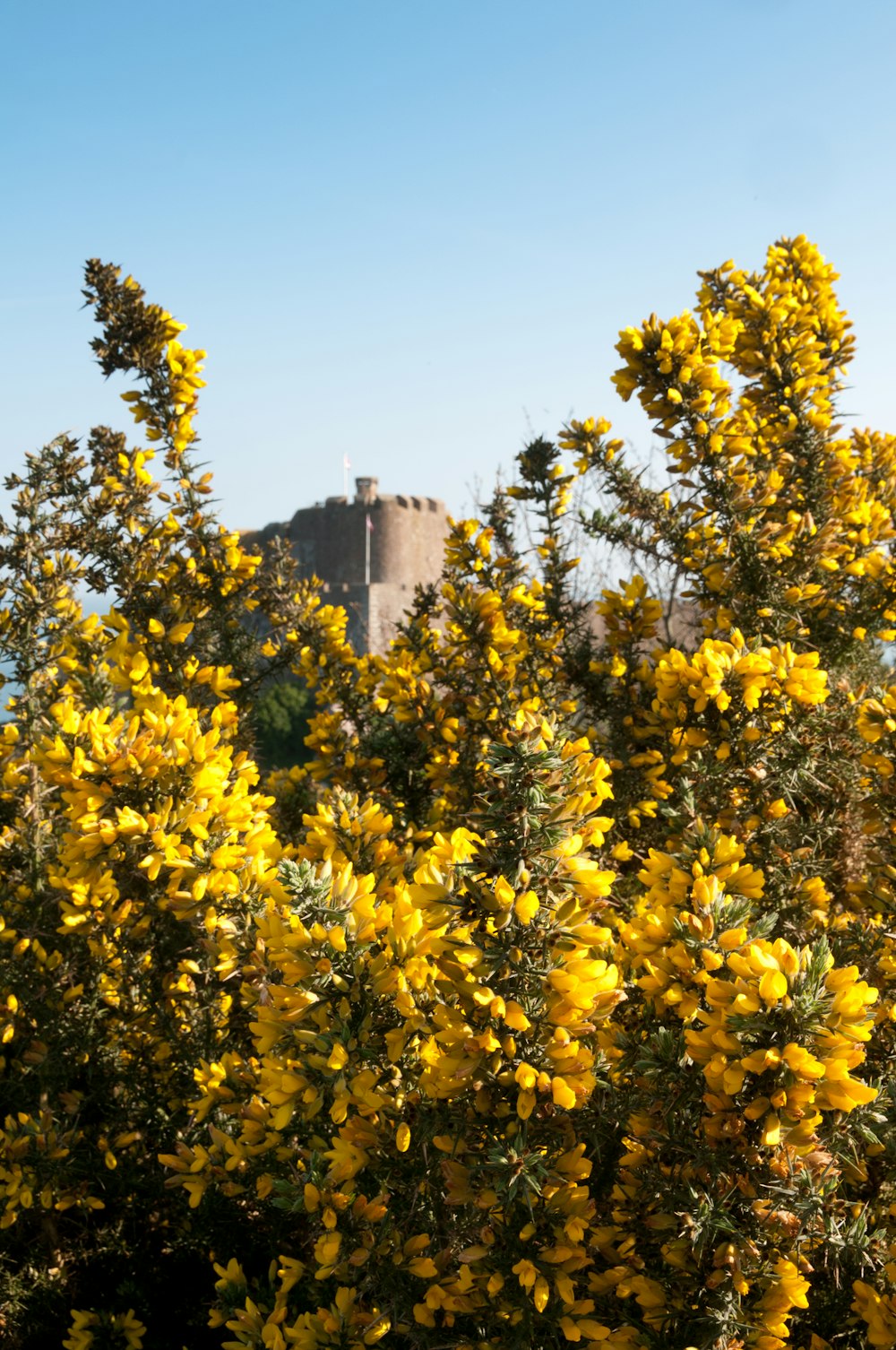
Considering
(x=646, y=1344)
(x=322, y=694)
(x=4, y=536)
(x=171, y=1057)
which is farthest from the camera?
(x=322, y=694)

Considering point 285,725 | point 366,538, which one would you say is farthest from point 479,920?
point 366,538

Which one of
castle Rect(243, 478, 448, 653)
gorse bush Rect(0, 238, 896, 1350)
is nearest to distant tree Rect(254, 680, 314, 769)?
castle Rect(243, 478, 448, 653)

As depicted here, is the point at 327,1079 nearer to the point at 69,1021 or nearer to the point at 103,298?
the point at 69,1021

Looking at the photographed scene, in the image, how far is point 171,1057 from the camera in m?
2.43

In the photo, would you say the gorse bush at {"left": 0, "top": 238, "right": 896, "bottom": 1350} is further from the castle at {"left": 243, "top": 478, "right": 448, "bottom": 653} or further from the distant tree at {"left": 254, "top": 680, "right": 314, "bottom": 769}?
the castle at {"left": 243, "top": 478, "right": 448, "bottom": 653}

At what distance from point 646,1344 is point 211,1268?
1.58 m

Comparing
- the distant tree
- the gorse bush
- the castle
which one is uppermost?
the castle

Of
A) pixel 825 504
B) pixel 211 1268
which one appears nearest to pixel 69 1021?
pixel 211 1268

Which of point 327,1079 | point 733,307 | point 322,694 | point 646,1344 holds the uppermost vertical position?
point 733,307

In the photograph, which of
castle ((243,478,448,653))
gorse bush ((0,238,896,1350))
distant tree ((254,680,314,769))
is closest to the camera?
gorse bush ((0,238,896,1350))

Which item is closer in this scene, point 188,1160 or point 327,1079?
point 327,1079

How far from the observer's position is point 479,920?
4.40 feet

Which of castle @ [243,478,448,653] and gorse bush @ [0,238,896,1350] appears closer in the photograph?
gorse bush @ [0,238,896,1350]

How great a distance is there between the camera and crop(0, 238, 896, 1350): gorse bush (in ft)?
4.33
